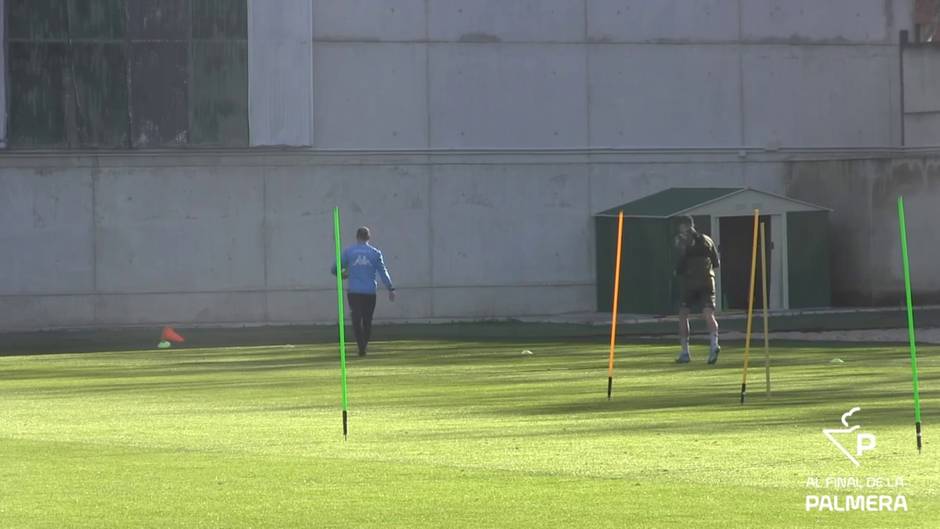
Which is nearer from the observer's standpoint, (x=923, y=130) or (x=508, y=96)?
(x=508, y=96)

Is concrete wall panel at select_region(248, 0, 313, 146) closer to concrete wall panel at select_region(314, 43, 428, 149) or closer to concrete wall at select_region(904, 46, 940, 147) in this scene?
concrete wall panel at select_region(314, 43, 428, 149)

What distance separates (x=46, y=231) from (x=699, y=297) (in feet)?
53.5

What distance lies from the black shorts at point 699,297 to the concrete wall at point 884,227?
568 inches

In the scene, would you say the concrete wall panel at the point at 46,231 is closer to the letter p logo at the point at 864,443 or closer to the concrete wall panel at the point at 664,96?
the concrete wall panel at the point at 664,96

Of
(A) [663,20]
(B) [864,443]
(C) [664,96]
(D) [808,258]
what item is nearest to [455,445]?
(B) [864,443]

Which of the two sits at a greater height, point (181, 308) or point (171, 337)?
point (181, 308)

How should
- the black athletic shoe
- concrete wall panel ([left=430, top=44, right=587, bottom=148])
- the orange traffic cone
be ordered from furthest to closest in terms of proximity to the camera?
concrete wall panel ([left=430, top=44, right=587, bottom=148])
the orange traffic cone
the black athletic shoe

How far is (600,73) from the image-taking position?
128 ft

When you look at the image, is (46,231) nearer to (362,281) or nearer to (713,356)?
(362,281)

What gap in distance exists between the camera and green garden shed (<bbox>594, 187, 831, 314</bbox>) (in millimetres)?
36500

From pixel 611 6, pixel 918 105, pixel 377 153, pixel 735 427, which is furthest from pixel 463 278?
pixel 735 427

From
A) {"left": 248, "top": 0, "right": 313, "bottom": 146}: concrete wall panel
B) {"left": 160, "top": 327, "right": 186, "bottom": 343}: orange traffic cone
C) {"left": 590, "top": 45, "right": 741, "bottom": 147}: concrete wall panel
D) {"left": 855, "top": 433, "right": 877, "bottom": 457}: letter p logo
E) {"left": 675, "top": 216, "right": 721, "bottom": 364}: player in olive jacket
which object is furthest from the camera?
{"left": 590, "top": 45, "right": 741, "bottom": 147}: concrete wall panel

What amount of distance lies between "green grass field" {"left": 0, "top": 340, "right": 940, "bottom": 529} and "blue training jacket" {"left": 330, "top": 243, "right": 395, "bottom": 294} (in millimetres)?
1601

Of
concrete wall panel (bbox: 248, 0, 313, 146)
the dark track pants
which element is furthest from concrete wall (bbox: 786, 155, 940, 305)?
the dark track pants
